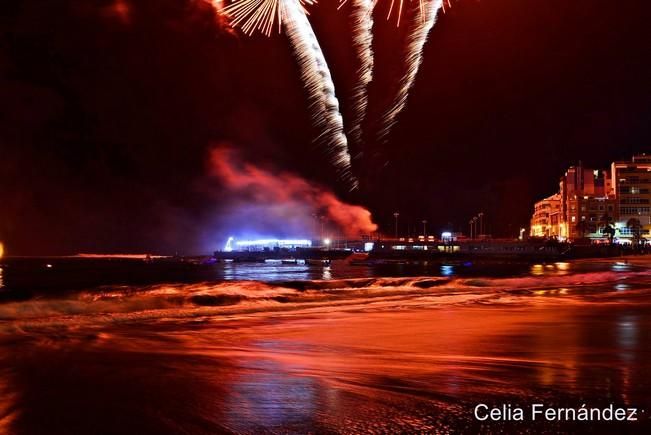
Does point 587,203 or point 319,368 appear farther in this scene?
point 587,203

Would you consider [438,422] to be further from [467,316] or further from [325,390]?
[467,316]

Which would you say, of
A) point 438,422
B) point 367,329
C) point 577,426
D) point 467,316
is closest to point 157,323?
point 367,329

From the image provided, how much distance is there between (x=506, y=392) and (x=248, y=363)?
3.75 meters

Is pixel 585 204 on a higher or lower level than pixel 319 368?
higher

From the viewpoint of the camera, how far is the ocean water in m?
5.90

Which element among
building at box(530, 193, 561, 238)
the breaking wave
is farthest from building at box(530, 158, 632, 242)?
the breaking wave

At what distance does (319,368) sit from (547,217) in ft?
472

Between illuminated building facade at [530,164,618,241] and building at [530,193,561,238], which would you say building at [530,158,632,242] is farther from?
building at [530,193,561,238]

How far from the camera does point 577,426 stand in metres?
5.53

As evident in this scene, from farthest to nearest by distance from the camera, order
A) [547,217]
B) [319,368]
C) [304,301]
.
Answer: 1. [547,217]
2. [304,301]
3. [319,368]

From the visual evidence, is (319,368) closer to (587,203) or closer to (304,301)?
(304,301)

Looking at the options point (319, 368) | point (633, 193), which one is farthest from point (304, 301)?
point (633, 193)

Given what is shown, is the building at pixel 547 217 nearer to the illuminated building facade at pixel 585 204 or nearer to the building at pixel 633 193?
the illuminated building facade at pixel 585 204

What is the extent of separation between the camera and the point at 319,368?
828 cm
